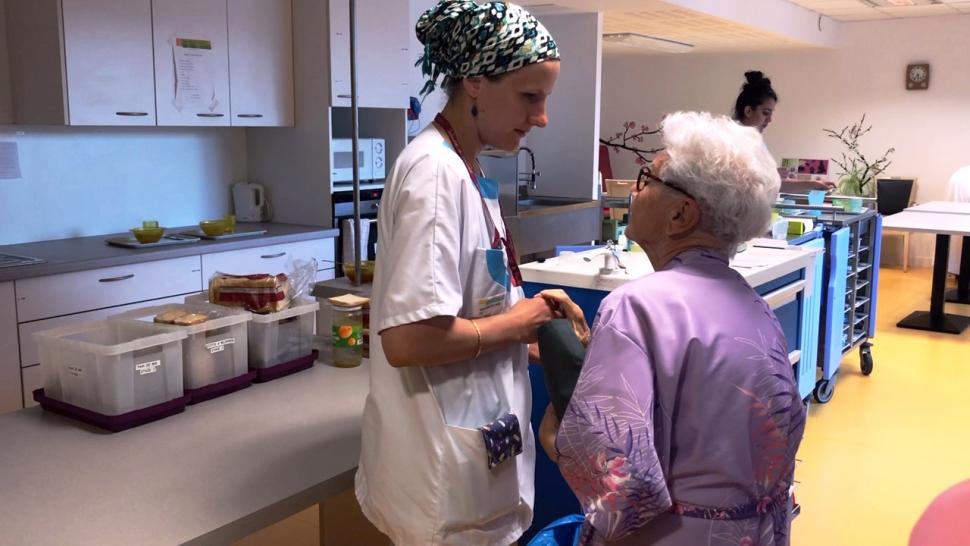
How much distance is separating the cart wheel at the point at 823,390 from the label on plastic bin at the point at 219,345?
11.2 feet

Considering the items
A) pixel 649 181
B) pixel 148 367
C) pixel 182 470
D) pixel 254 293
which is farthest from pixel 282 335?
pixel 649 181

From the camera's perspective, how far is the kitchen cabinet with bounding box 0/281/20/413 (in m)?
3.22

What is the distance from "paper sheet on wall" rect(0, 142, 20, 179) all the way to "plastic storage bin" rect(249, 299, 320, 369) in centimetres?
234

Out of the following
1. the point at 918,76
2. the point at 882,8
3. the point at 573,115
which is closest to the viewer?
the point at 573,115

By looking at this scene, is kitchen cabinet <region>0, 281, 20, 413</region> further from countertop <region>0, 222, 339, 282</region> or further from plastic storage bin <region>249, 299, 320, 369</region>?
plastic storage bin <region>249, 299, 320, 369</region>

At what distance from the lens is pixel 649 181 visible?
53.0 inches

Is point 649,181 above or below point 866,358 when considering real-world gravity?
above

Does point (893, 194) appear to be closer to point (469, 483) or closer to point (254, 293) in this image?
point (254, 293)

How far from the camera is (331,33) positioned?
4375mm

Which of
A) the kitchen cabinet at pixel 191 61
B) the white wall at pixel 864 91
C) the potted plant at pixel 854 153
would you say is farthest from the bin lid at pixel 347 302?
the white wall at pixel 864 91

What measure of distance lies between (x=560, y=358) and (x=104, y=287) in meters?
2.74

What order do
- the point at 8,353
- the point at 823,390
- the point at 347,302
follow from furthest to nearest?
the point at 823,390, the point at 8,353, the point at 347,302

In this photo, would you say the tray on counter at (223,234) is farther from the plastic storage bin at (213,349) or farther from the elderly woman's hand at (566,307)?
the elderly woman's hand at (566,307)

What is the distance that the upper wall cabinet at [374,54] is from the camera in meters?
4.41
